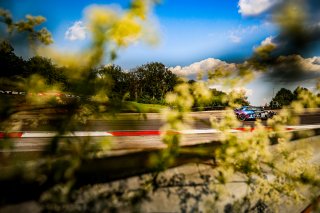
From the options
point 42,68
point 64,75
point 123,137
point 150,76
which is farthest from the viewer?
point 150,76

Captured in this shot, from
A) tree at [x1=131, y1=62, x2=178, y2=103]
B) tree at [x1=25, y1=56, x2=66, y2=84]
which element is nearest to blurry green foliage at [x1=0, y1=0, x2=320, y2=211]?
tree at [x1=25, y1=56, x2=66, y2=84]

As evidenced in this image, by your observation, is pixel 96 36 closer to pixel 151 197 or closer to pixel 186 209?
pixel 151 197

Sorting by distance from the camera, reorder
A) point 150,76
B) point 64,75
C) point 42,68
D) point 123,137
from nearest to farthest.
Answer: point 64,75 < point 42,68 < point 123,137 < point 150,76

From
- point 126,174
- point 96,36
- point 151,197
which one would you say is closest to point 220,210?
point 151,197

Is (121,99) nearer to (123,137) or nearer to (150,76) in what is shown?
(123,137)

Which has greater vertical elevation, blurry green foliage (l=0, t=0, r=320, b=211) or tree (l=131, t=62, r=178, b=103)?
tree (l=131, t=62, r=178, b=103)

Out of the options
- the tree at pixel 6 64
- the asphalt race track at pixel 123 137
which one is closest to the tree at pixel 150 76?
the asphalt race track at pixel 123 137

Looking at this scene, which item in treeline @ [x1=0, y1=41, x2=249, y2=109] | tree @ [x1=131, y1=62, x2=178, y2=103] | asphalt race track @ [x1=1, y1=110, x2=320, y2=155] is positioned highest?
tree @ [x1=131, y1=62, x2=178, y2=103]

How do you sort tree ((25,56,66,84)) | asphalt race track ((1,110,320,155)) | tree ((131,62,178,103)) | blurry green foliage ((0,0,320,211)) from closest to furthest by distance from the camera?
blurry green foliage ((0,0,320,211))
asphalt race track ((1,110,320,155))
tree ((25,56,66,84))
tree ((131,62,178,103))

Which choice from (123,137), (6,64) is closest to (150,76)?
(123,137)

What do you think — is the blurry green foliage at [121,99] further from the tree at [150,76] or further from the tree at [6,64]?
the tree at [150,76]

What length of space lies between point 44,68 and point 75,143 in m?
0.63

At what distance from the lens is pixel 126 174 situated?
158 cm

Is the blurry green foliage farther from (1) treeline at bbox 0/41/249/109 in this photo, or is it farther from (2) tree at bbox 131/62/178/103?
(2) tree at bbox 131/62/178/103
